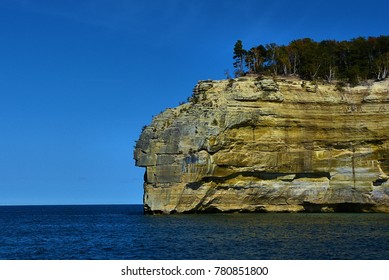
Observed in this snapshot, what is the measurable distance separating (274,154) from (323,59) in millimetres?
15673

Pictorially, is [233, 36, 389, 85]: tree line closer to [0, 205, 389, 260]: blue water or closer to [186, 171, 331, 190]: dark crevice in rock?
[186, 171, 331, 190]: dark crevice in rock

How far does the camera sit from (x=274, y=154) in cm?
5816

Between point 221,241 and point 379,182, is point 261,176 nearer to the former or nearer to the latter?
point 379,182

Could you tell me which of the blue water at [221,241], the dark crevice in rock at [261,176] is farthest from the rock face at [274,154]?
the blue water at [221,241]

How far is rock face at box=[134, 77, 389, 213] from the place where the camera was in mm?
57406

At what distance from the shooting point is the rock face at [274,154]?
188 ft

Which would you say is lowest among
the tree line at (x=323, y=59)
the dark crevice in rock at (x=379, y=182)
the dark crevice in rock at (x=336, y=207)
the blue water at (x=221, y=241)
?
the blue water at (x=221, y=241)

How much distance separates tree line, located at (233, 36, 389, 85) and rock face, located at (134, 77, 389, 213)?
6.52 meters

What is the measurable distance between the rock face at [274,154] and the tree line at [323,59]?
21.4 feet

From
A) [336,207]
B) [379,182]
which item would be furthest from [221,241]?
[379,182]

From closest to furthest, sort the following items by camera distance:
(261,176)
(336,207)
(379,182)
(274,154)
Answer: (379,182) → (274,154) → (261,176) → (336,207)

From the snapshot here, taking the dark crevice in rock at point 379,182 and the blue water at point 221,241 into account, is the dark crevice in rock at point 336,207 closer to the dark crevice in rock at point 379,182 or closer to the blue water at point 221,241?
the dark crevice in rock at point 379,182
